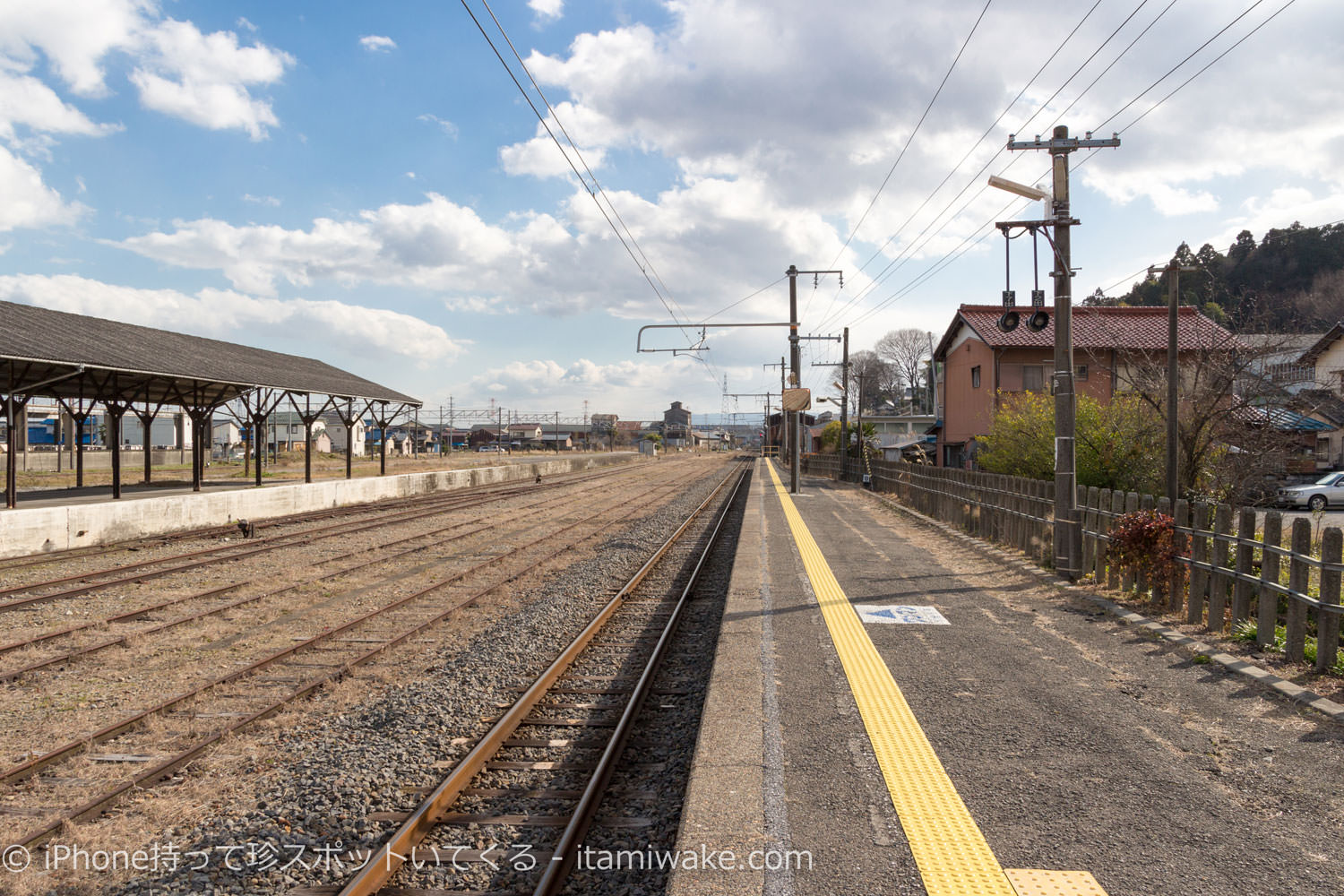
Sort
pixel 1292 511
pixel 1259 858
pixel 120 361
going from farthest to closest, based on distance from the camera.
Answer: pixel 1292 511, pixel 120 361, pixel 1259 858

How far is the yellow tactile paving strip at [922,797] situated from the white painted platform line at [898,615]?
44.0 inches

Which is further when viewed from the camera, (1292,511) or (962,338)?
(962,338)

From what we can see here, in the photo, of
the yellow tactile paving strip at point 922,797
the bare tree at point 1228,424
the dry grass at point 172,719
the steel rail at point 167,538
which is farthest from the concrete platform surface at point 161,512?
the bare tree at point 1228,424

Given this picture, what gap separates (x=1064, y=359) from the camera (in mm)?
10945

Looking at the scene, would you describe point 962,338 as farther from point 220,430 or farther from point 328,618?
point 220,430

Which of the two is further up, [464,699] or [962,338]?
[962,338]

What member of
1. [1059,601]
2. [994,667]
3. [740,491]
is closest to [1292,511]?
[740,491]

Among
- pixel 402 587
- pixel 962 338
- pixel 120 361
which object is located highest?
pixel 962 338

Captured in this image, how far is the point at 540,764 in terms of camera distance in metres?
5.42

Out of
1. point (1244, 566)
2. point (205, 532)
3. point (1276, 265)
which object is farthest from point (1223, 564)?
point (1276, 265)

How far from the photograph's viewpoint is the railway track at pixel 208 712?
490 cm

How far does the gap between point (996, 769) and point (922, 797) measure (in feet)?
2.21

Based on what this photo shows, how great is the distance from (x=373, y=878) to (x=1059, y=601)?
8.39 m

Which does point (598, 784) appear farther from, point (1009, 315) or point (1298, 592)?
point (1009, 315)
